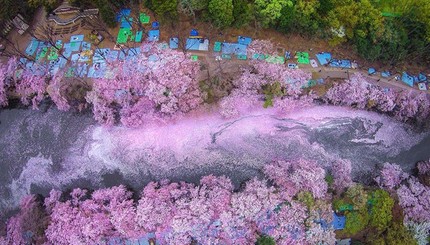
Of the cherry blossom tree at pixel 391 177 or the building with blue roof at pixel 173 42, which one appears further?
the building with blue roof at pixel 173 42

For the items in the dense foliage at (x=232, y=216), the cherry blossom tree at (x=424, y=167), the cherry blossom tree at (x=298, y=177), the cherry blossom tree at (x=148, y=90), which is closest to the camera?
the dense foliage at (x=232, y=216)

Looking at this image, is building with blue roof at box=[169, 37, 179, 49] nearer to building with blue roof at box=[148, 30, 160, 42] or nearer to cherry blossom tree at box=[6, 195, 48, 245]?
building with blue roof at box=[148, 30, 160, 42]

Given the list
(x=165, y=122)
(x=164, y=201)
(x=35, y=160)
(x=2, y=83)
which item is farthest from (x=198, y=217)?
(x=2, y=83)

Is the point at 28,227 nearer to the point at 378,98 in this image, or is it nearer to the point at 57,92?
the point at 57,92

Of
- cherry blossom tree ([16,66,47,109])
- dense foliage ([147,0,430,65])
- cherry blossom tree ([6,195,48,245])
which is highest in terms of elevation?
dense foliage ([147,0,430,65])

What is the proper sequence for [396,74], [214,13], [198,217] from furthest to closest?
[396,74]
[214,13]
[198,217]

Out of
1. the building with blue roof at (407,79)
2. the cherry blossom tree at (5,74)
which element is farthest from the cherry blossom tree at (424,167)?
the cherry blossom tree at (5,74)

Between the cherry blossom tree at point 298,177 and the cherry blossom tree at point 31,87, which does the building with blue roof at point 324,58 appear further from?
the cherry blossom tree at point 31,87

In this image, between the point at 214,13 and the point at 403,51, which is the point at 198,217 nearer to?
the point at 214,13

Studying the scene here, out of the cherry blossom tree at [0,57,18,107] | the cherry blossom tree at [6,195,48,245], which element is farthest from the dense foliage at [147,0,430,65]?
the cherry blossom tree at [6,195,48,245]
